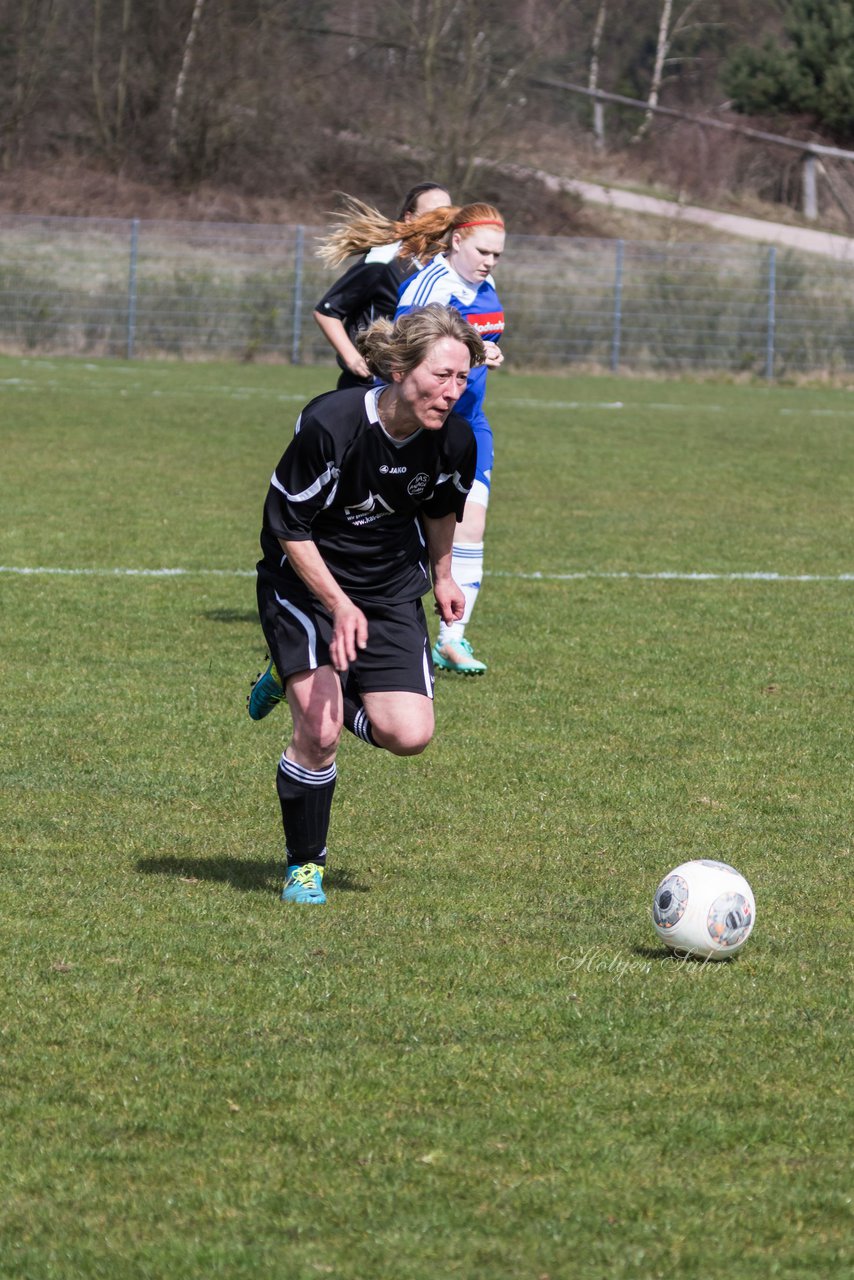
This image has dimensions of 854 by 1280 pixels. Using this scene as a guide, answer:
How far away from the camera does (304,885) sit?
507 centimetres

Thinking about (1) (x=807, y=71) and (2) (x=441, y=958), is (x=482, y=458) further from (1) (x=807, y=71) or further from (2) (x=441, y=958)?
(1) (x=807, y=71)

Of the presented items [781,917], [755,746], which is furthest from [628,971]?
[755,746]

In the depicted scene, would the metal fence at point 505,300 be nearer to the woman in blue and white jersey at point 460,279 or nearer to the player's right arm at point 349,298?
the player's right arm at point 349,298

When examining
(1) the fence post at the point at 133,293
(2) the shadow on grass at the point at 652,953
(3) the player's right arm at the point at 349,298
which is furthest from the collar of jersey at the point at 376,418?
(1) the fence post at the point at 133,293

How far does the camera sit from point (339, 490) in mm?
5027

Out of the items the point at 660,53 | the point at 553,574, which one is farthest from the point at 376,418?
the point at 660,53

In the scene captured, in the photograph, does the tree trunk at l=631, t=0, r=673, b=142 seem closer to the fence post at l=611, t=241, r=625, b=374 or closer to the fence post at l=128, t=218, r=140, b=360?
the fence post at l=611, t=241, r=625, b=374

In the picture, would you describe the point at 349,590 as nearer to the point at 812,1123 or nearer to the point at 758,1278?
the point at 812,1123

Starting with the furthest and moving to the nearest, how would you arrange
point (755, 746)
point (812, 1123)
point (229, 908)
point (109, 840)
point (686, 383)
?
1. point (686, 383)
2. point (755, 746)
3. point (109, 840)
4. point (229, 908)
5. point (812, 1123)

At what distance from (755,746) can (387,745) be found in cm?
234

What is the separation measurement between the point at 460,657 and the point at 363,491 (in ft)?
11.1

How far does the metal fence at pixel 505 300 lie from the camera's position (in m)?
31.6

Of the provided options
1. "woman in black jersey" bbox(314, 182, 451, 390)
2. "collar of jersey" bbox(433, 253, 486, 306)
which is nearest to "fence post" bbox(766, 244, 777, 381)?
"woman in black jersey" bbox(314, 182, 451, 390)

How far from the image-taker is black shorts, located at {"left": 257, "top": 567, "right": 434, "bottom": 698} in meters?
5.07
